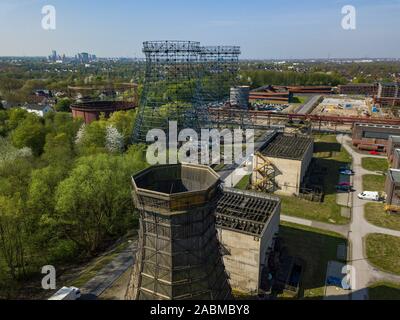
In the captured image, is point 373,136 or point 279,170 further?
point 373,136

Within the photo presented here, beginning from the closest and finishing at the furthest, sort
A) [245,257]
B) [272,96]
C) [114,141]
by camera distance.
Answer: [245,257], [114,141], [272,96]

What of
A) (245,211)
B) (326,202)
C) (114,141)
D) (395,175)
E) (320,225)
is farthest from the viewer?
(114,141)

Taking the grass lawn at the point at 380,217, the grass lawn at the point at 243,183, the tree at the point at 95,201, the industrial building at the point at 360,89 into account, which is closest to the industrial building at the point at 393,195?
the grass lawn at the point at 380,217

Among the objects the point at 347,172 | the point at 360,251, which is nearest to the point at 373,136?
the point at 347,172

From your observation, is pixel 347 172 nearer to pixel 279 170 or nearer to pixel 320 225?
pixel 279 170

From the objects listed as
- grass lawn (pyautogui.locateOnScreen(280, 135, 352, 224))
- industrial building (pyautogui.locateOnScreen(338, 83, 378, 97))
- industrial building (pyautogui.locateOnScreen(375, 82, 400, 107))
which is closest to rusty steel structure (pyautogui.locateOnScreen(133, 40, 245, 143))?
grass lawn (pyautogui.locateOnScreen(280, 135, 352, 224))
